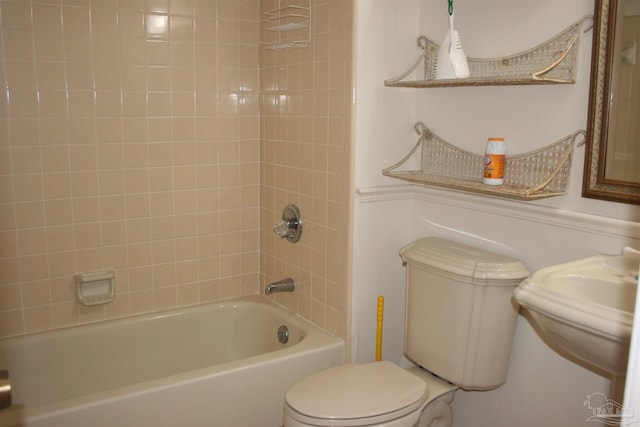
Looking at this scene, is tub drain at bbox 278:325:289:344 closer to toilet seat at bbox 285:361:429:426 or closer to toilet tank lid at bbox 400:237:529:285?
toilet seat at bbox 285:361:429:426

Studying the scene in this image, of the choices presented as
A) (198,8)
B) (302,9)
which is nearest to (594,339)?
(302,9)

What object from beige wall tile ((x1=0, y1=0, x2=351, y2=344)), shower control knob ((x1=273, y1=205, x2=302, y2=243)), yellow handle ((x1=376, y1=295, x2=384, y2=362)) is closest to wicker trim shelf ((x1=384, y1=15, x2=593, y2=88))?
beige wall tile ((x1=0, y1=0, x2=351, y2=344))

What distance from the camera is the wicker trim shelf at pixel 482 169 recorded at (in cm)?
178

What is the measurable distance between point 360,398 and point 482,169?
907mm

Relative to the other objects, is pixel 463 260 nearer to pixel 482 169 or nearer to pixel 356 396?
pixel 482 169

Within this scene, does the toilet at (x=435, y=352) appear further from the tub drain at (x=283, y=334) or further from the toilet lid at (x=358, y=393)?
the tub drain at (x=283, y=334)

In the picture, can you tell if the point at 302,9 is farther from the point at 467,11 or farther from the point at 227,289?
Result: the point at 227,289

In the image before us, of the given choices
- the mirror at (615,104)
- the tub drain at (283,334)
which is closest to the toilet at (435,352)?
the mirror at (615,104)

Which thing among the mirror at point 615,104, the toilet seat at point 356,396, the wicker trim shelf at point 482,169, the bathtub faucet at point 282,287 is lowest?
the toilet seat at point 356,396

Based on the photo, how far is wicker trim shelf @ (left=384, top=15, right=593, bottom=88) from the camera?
1.71 m

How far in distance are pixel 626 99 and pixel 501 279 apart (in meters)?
0.64

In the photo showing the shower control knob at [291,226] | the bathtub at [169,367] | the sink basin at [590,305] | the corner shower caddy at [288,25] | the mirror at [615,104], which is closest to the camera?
the sink basin at [590,305]

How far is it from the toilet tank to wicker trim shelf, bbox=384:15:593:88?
582 millimetres

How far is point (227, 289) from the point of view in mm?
2766
